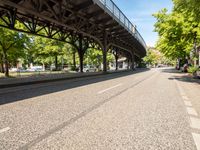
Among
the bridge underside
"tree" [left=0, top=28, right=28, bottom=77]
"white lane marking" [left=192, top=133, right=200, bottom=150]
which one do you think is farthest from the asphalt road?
"tree" [left=0, top=28, right=28, bottom=77]

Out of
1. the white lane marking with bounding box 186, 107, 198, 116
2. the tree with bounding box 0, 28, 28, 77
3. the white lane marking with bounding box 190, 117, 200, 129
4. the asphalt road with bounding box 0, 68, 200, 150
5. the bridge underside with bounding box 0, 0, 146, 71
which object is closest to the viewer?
the asphalt road with bounding box 0, 68, 200, 150

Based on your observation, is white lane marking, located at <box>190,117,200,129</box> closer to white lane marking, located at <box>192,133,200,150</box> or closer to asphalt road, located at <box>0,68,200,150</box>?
asphalt road, located at <box>0,68,200,150</box>

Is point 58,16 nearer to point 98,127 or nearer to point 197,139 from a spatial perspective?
point 98,127

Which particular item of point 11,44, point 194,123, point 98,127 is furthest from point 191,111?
point 11,44

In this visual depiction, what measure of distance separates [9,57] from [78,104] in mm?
26230

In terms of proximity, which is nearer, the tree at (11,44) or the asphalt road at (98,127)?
the asphalt road at (98,127)

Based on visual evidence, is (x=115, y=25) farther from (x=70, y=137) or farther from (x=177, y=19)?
(x=70, y=137)

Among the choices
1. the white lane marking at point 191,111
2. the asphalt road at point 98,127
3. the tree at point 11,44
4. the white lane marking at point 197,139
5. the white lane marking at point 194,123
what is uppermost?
the tree at point 11,44

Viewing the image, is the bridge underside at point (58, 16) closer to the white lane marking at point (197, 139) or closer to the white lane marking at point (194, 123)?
the white lane marking at point (194, 123)

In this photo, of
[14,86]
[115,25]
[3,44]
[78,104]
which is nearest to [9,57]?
[3,44]

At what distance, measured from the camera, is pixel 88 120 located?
509 centimetres

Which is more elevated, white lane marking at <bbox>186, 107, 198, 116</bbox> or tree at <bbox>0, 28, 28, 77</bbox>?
tree at <bbox>0, 28, 28, 77</bbox>

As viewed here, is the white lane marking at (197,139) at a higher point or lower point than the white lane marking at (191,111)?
higher

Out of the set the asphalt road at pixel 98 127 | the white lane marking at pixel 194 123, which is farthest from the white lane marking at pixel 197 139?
the white lane marking at pixel 194 123
